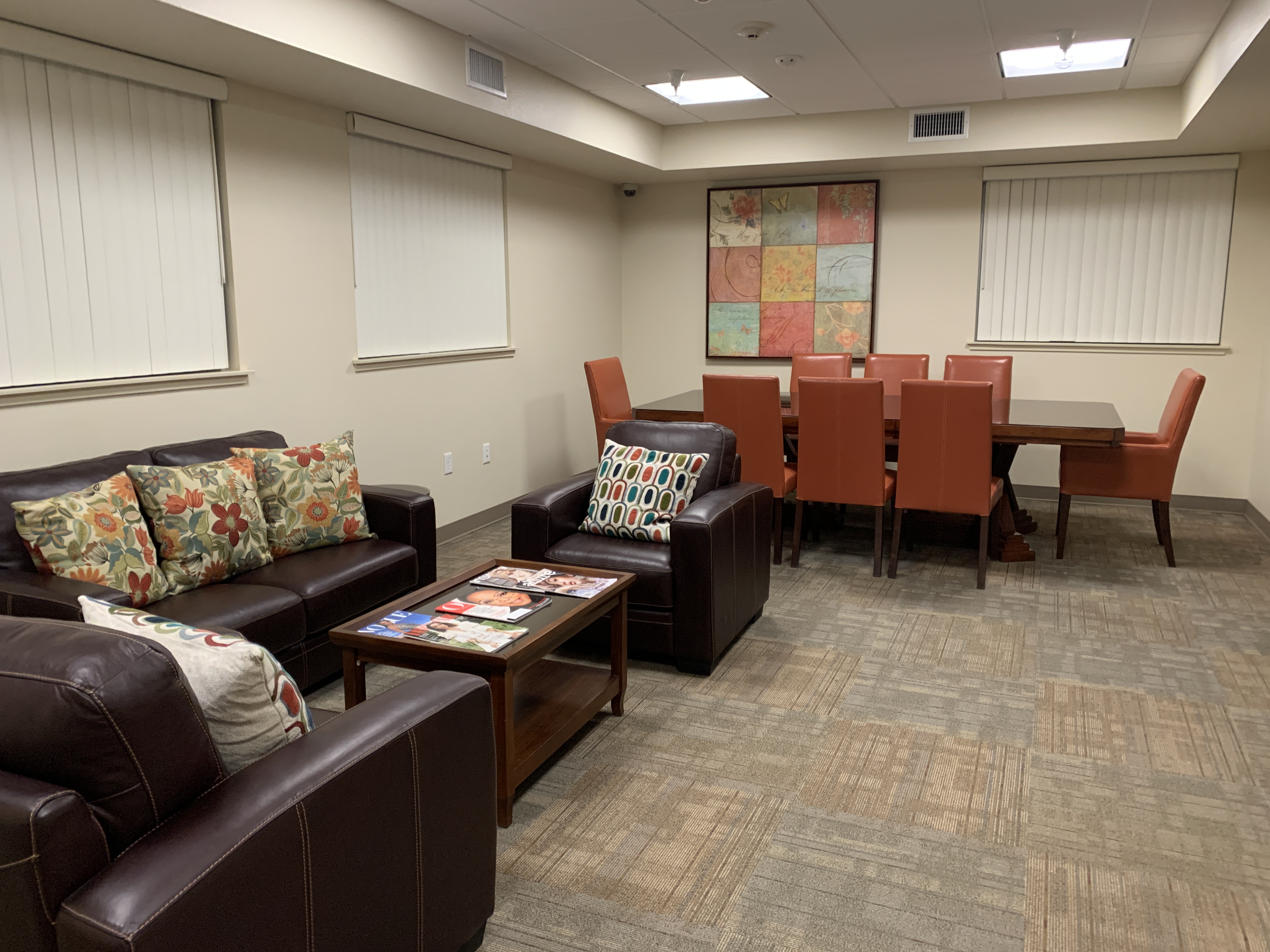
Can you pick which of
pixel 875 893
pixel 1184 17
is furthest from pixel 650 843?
pixel 1184 17

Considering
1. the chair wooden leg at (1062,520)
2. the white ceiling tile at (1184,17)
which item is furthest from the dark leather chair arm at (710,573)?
the white ceiling tile at (1184,17)

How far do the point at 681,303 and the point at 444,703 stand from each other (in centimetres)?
589

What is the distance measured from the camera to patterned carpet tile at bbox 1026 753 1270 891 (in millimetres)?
2260

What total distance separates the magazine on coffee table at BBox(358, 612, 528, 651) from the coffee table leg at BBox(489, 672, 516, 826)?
0.30 ft

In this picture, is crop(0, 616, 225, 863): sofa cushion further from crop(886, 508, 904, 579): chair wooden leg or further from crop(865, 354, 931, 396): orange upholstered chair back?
crop(865, 354, 931, 396): orange upholstered chair back

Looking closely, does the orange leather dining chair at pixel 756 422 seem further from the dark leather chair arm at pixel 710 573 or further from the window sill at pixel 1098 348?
the window sill at pixel 1098 348

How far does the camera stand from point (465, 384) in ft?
18.1

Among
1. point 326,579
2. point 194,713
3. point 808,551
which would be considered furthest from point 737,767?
point 808,551

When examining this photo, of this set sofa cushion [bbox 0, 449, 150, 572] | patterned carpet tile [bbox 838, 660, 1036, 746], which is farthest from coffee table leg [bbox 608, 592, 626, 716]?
sofa cushion [bbox 0, 449, 150, 572]

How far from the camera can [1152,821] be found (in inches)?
96.2

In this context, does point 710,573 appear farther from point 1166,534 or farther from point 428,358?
point 1166,534

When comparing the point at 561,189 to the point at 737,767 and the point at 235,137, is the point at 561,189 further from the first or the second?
the point at 737,767

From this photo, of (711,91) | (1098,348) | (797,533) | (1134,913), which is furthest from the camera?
(1098,348)

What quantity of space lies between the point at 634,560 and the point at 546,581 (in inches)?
20.1
